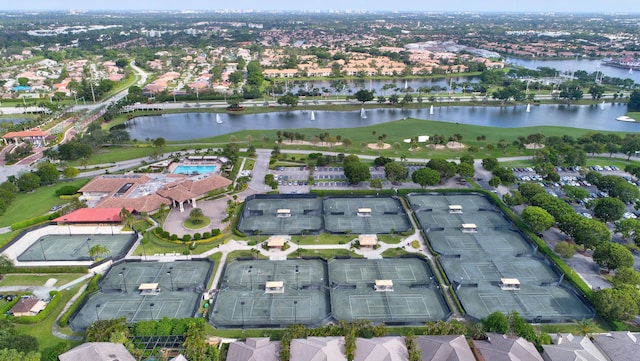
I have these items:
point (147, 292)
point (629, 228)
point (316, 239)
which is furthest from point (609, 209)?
point (147, 292)

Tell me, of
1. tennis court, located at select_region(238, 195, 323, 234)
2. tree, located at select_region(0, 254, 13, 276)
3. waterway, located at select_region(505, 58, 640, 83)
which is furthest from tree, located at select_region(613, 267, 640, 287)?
waterway, located at select_region(505, 58, 640, 83)

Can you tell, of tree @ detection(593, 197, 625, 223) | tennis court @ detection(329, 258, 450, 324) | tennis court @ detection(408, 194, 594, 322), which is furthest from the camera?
tree @ detection(593, 197, 625, 223)

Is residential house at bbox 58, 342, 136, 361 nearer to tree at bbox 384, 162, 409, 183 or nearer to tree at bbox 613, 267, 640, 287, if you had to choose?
tree at bbox 384, 162, 409, 183

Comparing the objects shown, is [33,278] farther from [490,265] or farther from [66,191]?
[490,265]

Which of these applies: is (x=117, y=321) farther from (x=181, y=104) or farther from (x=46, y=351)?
(x=181, y=104)

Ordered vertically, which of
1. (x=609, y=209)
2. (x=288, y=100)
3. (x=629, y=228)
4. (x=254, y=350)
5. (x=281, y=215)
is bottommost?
(x=254, y=350)

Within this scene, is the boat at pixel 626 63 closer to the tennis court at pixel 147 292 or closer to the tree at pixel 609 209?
the tree at pixel 609 209

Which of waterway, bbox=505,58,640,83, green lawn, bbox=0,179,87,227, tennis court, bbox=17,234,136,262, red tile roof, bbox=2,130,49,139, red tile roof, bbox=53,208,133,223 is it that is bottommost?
tennis court, bbox=17,234,136,262
